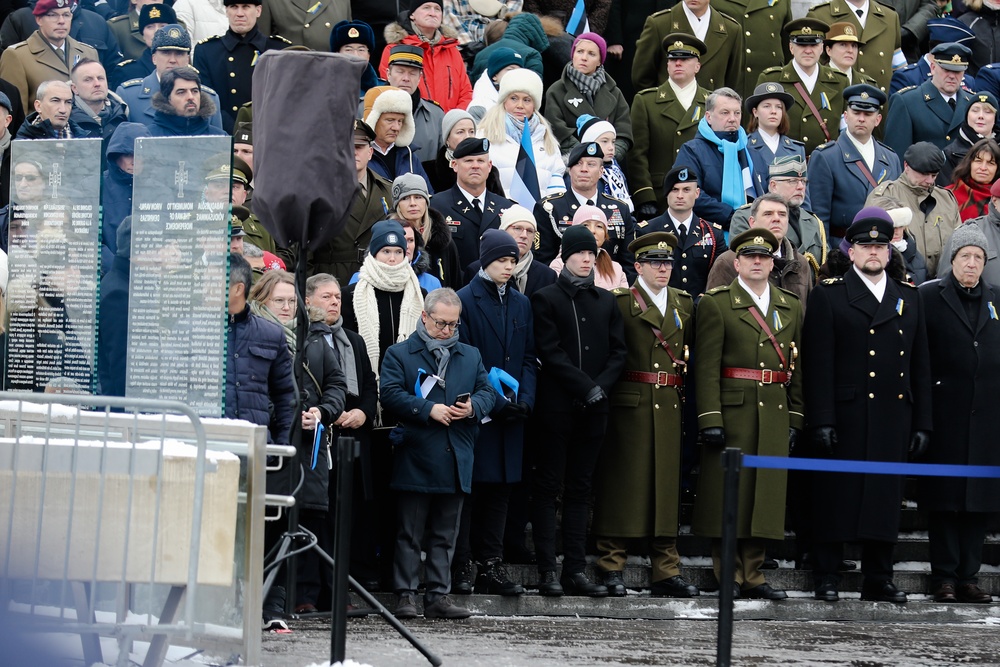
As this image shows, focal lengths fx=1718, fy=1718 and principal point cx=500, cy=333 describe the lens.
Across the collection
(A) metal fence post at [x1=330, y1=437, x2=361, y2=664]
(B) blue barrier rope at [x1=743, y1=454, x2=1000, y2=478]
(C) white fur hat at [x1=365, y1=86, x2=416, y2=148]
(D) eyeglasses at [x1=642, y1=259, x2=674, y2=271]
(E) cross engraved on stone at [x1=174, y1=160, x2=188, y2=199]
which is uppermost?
(C) white fur hat at [x1=365, y1=86, x2=416, y2=148]

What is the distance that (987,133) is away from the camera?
48.6 ft

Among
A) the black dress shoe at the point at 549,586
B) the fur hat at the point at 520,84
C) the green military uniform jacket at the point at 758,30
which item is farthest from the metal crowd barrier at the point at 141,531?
the green military uniform jacket at the point at 758,30

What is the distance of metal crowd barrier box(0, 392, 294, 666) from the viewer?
719 centimetres

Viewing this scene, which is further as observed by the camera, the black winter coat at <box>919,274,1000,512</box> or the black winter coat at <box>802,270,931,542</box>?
the black winter coat at <box>919,274,1000,512</box>

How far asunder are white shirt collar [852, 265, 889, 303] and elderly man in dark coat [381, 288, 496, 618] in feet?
9.52

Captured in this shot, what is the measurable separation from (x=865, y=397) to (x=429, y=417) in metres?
3.12

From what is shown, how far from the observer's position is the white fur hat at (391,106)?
12.9 metres

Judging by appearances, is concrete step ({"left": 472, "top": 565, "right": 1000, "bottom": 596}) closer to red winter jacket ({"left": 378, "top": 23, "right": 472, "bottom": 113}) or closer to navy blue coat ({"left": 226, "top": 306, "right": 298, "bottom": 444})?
navy blue coat ({"left": 226, "top": 306, "right": 298, "bottom": 444})

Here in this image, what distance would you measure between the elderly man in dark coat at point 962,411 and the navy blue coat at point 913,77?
4557 millimetres

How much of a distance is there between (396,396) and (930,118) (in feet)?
23.3

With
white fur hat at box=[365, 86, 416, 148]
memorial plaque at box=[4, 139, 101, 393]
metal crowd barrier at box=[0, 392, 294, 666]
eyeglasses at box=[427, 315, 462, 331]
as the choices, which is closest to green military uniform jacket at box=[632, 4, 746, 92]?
white fur hat at box=[365, 86, 416, 148]

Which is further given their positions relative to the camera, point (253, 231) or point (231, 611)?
point (253, 231)

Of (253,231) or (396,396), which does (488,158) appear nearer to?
(253,231)

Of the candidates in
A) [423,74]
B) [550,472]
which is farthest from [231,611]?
[423,74]
